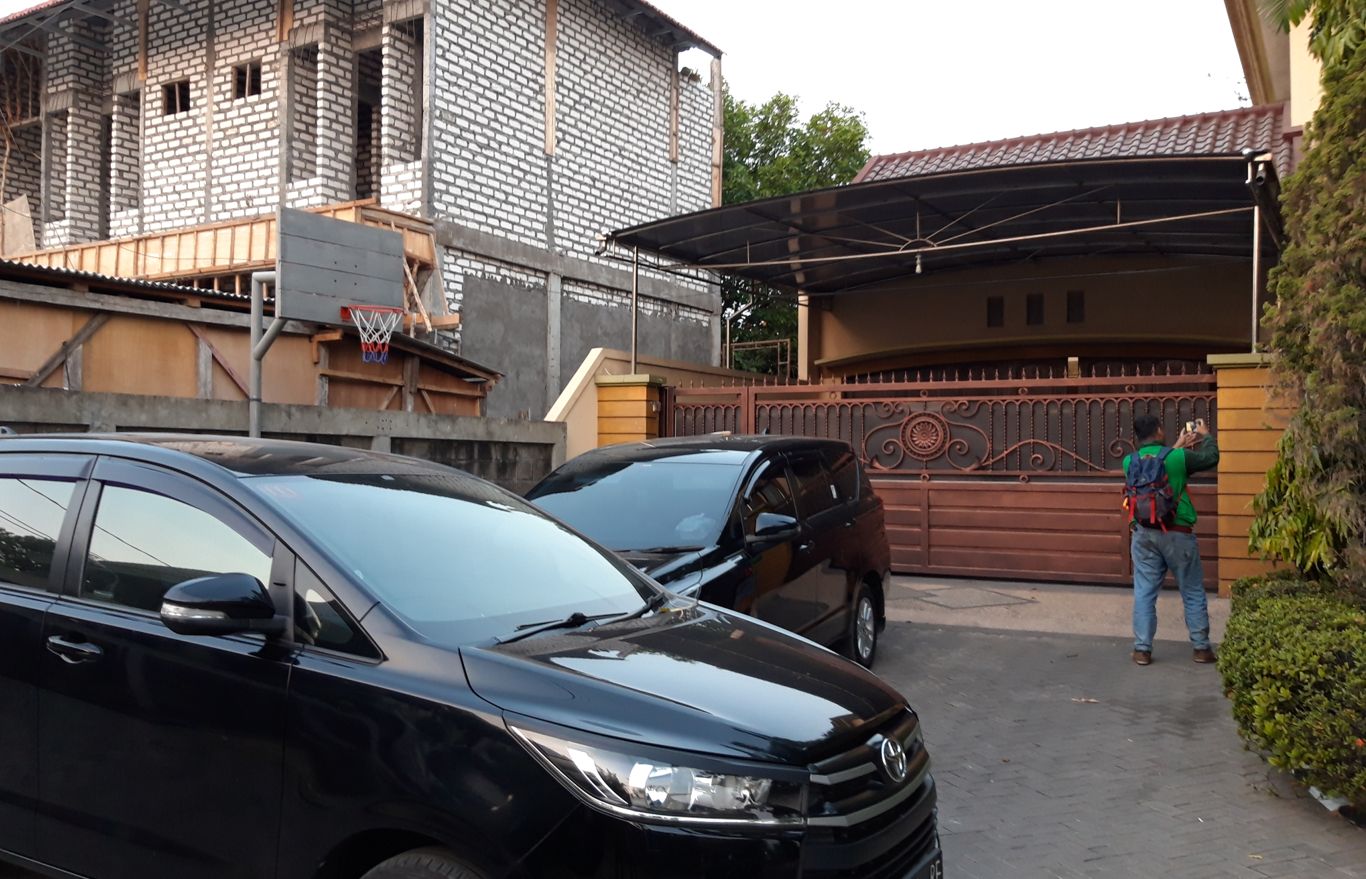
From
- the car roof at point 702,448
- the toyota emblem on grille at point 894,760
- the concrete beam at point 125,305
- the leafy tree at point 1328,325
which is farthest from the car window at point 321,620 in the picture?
the concrete beam at point 125,305

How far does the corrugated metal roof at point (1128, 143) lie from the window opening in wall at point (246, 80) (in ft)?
37.9

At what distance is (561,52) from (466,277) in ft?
→ 17.4

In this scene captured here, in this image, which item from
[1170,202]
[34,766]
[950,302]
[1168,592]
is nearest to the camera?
[34,766]

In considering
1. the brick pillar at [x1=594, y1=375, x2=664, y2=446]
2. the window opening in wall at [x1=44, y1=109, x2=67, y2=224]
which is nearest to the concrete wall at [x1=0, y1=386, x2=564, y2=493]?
the brick pillar at [x1=594, y1=375, x2=664, y2=446]

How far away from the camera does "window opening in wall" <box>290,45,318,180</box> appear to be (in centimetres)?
1966

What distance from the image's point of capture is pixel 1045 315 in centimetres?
1745

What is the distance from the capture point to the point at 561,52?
67.8ft

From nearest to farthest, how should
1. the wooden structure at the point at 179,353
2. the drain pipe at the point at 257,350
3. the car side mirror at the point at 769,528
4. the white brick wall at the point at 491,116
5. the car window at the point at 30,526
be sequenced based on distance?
1. the car window at the point at 30,526
2. the car side mirror at the point at 769,528
3. the drain pipe at the point at 257,350
4. the wooden structure at the point at 179,353
5. the white brick wall at the point at 491,116

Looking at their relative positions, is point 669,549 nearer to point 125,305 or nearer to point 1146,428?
point 1146,428

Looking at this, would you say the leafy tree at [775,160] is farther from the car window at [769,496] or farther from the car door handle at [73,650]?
the car door handle at [73,650]

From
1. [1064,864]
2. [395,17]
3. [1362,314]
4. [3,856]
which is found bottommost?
[1064,864]

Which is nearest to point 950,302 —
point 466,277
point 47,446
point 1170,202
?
point 1170,202

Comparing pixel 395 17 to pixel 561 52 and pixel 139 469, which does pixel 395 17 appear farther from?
pixel 139 469

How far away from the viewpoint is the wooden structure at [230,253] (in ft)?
56.6
